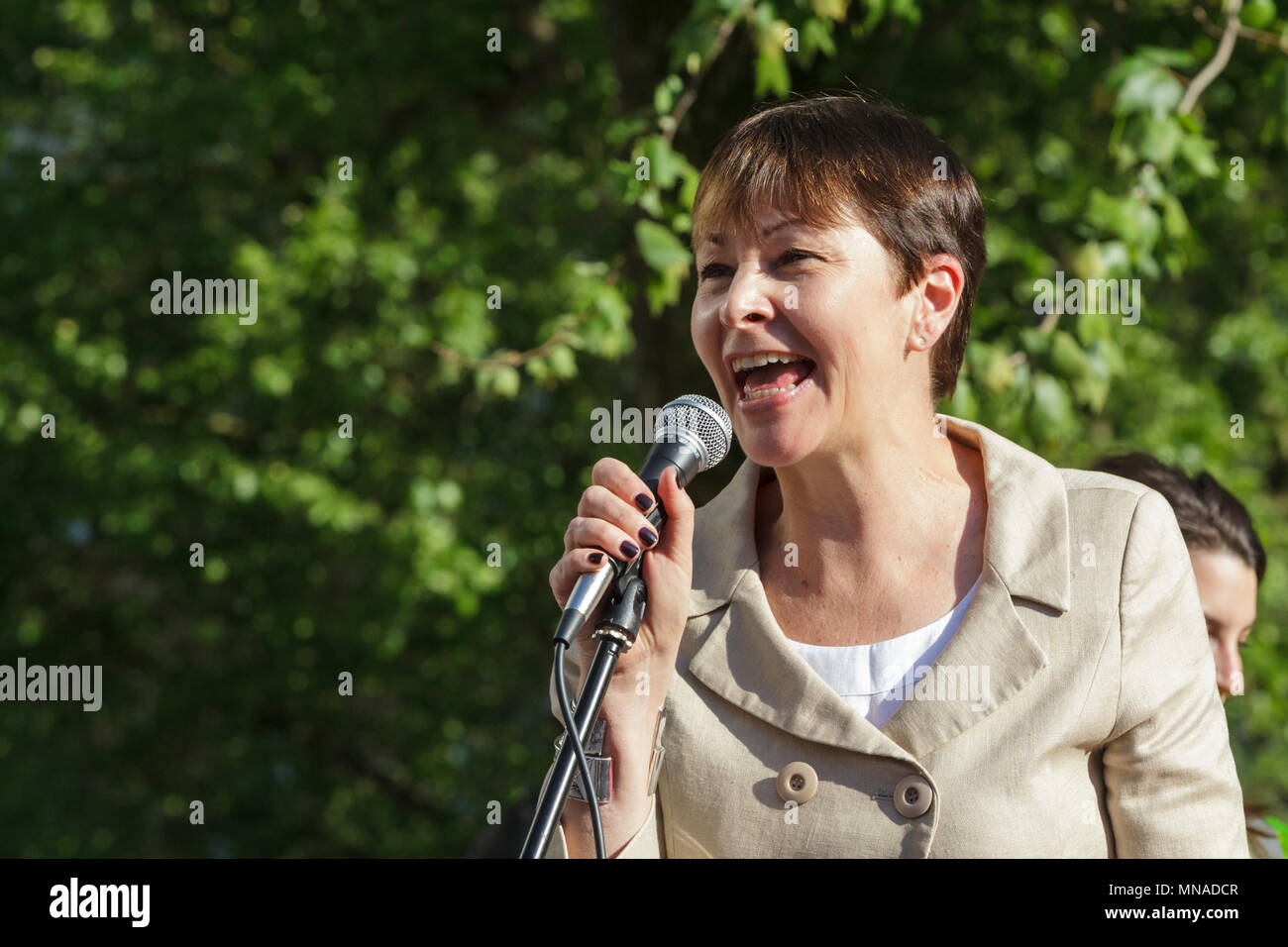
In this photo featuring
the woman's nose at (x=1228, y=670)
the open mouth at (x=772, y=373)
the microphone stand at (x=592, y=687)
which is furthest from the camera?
the woman's nose at (x=1228, y=670)

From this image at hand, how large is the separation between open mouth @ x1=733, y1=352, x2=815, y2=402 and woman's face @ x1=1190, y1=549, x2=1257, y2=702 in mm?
1145

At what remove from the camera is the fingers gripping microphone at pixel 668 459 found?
1764mm

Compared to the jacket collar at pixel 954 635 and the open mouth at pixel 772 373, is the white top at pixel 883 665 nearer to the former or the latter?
the jacket collar at pixel 954 635

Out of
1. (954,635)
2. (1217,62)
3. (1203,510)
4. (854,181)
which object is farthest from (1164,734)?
(1217,62)

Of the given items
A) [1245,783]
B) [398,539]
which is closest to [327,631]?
[398,539]

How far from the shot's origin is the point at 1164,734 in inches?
76.4

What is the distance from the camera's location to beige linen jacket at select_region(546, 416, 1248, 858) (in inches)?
76.2

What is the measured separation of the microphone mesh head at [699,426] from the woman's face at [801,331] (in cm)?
2

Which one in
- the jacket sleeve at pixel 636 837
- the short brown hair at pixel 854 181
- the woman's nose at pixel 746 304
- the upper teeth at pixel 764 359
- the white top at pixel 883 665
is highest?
the short brown hair at pixel 854 181

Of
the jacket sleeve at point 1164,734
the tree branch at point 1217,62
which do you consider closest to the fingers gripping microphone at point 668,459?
the jacket sleeve at point 1164,734

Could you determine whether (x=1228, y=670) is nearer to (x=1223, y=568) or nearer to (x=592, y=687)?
(x=1223, y=568)

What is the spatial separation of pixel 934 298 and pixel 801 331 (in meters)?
0.28

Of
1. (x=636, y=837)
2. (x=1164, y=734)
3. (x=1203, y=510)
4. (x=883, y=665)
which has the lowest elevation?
(x=636, y=837)
